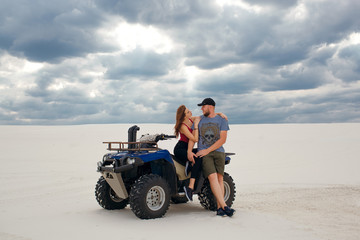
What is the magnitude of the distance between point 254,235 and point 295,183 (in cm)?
668

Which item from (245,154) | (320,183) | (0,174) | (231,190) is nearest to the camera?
(231,190)

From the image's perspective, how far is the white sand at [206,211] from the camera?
18.4 ft

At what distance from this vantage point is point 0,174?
487 inches

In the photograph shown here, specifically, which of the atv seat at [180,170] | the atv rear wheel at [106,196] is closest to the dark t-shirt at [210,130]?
the atv seat at [180,170]

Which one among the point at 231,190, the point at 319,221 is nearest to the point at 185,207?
the point at 231,190

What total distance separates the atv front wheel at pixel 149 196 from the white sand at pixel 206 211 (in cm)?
16

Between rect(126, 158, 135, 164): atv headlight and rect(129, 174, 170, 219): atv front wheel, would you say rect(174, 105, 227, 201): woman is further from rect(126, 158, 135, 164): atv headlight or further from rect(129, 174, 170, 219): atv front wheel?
rect(126, 158, 135, 164): atv headlight

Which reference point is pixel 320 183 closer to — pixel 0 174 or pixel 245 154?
pixel 245 154

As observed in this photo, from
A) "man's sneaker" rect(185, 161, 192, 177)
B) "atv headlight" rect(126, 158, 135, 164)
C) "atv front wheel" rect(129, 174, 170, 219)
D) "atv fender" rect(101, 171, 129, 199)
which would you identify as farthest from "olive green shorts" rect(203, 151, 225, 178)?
"atv fender" rect(101, 171, 129, 199)

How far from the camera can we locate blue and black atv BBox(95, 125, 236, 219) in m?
6.09

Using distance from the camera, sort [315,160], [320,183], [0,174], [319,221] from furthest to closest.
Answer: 1. [315,160]
2. [0,174]
3. [320,183]
4. [319,221]

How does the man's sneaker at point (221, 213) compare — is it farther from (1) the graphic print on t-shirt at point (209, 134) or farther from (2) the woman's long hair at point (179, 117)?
(2) the woman's long hair at point (179, 117)

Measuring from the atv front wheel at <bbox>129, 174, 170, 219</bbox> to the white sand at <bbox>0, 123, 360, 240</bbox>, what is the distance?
16cm

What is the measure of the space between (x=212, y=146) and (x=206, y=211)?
55.1 inches
